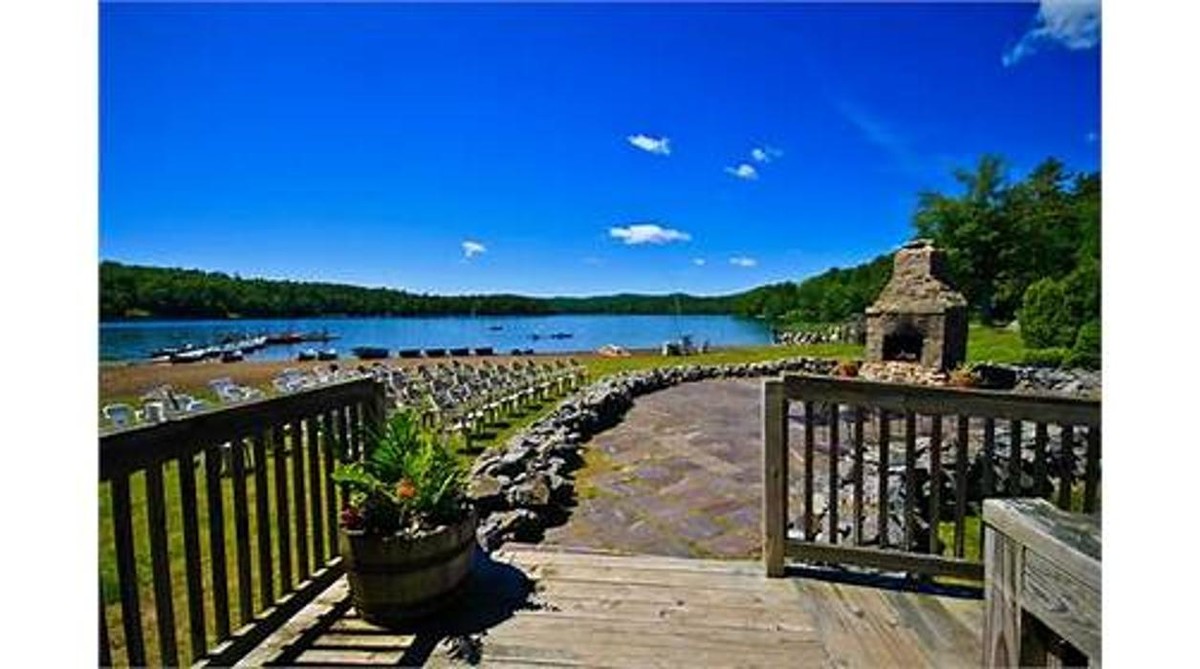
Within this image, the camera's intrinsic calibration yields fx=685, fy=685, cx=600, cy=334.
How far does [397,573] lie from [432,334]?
5524 centimetres

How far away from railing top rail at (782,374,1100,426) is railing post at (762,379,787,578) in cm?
7

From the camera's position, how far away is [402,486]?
8.10 feet

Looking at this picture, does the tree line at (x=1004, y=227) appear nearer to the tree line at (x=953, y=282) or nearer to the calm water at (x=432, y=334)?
the tree line at (x=953, y=282)

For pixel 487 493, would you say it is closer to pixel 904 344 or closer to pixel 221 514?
pixel 221 514

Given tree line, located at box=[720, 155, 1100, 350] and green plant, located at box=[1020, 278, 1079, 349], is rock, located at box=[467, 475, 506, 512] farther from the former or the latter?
tree line, located at box=[720, 155, 1100, 350]

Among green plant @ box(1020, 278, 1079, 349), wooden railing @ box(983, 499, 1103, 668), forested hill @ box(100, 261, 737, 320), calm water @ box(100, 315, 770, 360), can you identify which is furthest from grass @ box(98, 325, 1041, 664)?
forested hill @ box(100, 261, 737, 320)

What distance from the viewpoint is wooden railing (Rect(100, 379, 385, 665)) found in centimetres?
173

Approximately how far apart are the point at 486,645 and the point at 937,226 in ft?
105

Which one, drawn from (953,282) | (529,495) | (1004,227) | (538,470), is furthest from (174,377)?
(1004,227)

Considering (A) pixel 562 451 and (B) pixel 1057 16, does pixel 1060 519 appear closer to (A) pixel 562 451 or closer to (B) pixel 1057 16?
(B) pixel 1057 16

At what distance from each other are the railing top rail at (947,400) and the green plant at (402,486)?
55.6 inches
